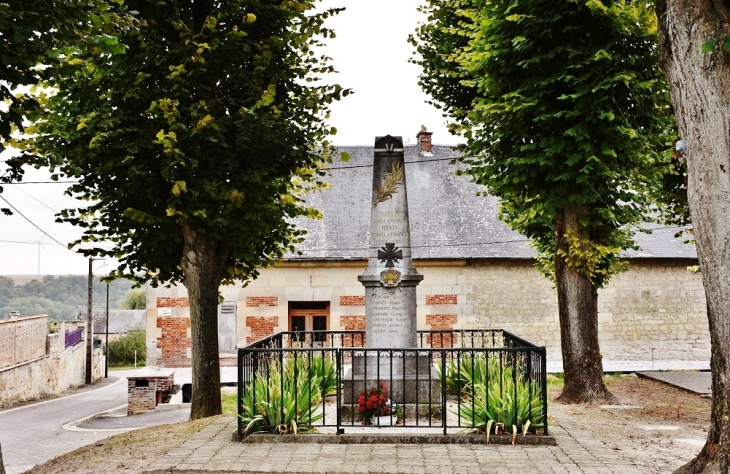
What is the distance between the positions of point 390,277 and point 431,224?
39.3ft

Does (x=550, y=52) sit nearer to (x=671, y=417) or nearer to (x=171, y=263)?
(x=671, y=417)

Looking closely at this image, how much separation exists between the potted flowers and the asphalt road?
19.4 feet

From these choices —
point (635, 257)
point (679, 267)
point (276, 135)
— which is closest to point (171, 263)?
point (276, 135)

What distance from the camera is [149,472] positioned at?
6797 millimetres

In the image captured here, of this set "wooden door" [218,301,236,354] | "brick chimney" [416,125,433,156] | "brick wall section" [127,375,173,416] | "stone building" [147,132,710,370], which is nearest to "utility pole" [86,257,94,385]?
"stone building" [147,132,710,370]

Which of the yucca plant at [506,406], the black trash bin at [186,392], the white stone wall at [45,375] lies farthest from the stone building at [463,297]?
the yucca plant at [506,406]

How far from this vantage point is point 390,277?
9688 millimetres

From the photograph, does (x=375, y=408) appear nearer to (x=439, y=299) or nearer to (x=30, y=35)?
(x=30, y=35)

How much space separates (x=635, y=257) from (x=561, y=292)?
953 centimetres

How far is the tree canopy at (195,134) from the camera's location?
34.9ft

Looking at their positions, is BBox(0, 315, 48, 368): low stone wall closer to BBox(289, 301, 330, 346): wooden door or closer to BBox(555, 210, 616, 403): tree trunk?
BBox(289, 301, 330, 346): wooden door

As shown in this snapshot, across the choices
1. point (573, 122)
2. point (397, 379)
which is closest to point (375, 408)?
point (397, 379)

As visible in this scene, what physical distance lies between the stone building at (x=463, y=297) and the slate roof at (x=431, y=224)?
0.04m

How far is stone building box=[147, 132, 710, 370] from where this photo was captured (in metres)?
20.7
